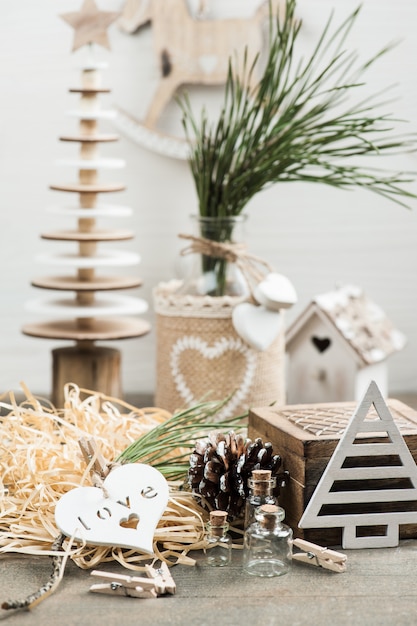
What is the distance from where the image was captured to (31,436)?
32.8 inches

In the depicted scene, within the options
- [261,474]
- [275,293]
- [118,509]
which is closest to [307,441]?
[261,474]

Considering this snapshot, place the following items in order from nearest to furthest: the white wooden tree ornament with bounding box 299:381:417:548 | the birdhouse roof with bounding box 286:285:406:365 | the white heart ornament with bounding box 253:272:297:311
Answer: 1. the white wooden tree ornament with bounding box 299:381:417:548
2. the white heart ornament with bounding box 253:272:297:311
3. the birdhouse roof with bounding box 286:285:406:365

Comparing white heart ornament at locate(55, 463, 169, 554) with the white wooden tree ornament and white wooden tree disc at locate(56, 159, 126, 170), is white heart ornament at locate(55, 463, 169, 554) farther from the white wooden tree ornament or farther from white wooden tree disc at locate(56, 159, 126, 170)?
white wooden tree disc at locate(56, 159, 126, 170)

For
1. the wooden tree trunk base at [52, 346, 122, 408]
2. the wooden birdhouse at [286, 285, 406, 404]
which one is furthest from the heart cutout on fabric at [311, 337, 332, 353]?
the wooden tree trunk base at [52, 346, 122, 408]

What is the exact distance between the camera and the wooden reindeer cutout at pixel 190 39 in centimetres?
118

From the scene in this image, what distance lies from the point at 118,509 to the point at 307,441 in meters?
0.15

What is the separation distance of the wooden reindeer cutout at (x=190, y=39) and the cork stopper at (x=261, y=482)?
0.65 metres

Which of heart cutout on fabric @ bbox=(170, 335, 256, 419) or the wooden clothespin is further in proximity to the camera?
heart cutout on fabric @ bbox=(170, 335, 256, 419)

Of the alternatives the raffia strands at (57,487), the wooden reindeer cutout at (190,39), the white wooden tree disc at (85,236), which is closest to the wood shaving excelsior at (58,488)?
the raffia strands at (57,487)

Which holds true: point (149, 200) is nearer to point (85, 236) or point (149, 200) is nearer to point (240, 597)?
point (85, 236)

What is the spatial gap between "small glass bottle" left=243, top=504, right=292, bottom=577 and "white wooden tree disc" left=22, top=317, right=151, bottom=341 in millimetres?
392

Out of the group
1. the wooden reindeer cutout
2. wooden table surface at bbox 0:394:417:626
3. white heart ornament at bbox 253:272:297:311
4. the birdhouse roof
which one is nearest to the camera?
wooden table surface at bbox 0:394:417:626

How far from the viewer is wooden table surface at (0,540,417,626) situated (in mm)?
591

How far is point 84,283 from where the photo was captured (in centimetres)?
104
